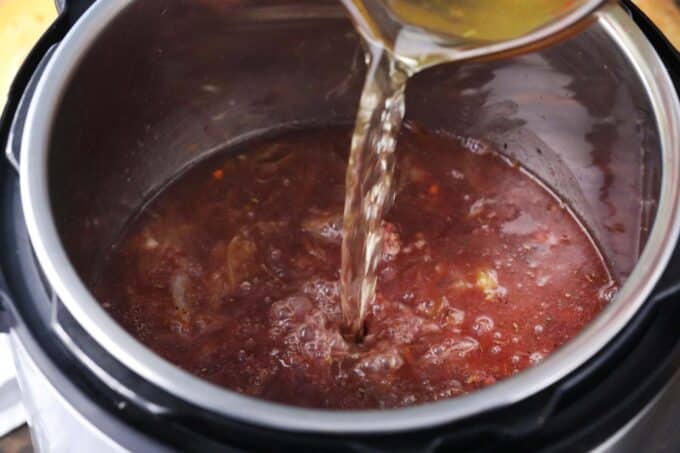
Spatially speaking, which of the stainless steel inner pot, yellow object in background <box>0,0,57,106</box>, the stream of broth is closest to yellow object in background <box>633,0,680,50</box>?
the stainless steel inner pot

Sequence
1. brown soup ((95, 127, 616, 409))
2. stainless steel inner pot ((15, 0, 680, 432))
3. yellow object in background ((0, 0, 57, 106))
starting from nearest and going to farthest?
stainless steel inner pot ((15, 0, 680, 432))
brown soup ((95, 127, 616, 409))
yellow object in background ((0, 0, 57, 106))

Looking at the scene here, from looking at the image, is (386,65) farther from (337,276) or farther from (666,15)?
(666,15)

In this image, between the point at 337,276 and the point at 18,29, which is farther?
the point at 18,29

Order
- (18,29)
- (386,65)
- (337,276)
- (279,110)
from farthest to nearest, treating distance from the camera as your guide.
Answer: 1. (18,29)
2. (279,110)
3. (337,276)
4. (386,65)

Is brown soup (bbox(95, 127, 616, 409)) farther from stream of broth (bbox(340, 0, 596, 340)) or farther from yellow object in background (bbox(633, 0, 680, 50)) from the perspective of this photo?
yellow object in background (bbox(633, 0, 680, 50))

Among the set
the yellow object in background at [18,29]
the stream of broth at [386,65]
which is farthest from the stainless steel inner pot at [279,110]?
the yellow object in background at [18,29]

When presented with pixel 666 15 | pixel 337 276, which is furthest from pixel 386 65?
pixel 666 15
